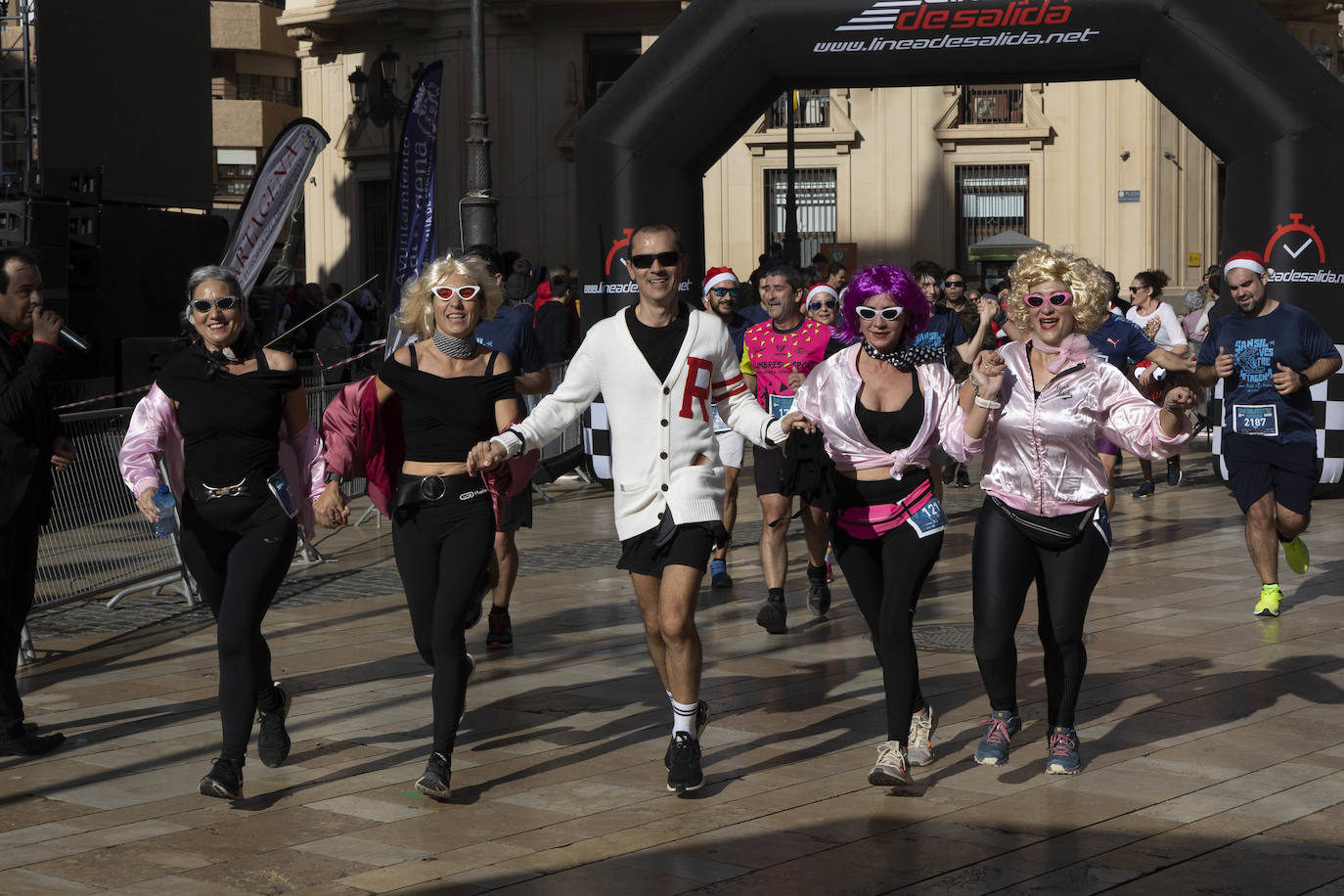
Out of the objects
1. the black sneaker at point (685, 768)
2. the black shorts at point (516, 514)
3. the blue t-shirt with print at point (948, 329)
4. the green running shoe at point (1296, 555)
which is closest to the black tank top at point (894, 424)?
the black sneaker at point (685, 768)

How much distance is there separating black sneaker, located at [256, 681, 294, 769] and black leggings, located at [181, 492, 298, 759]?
22 centimetres

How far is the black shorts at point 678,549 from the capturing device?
5.83 metres

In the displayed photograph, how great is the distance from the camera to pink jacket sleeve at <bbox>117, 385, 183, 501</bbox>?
5.95 m

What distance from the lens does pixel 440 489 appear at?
19.5 ft

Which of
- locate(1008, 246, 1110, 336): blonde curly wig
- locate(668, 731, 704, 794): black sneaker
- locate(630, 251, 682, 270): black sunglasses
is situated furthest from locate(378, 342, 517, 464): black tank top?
locate(1008, 246, 1110, 336): blonde curly wig

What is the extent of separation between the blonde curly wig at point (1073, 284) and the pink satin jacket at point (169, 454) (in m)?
2.51

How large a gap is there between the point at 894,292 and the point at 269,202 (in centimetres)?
951

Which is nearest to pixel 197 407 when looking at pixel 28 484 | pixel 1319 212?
pixel 28 484

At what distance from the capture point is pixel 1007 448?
6047 mm

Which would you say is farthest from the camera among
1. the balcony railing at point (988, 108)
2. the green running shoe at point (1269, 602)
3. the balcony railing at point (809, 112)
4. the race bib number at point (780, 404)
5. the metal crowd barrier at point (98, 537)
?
the balcony railing at point (809, 112)

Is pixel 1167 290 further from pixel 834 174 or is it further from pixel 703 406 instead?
pixel 703 406

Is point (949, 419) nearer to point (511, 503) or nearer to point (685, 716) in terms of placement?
point (685, 716)

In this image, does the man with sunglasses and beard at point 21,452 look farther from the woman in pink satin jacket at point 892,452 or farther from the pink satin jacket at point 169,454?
the woman in pink satin jacket at point 892,452

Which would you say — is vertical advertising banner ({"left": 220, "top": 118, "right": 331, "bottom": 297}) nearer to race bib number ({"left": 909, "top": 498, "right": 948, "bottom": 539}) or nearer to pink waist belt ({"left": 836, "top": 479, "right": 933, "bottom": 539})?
pink waist belt ({"left": 836, "top": 479, "right": 933, "bottom": 539})
